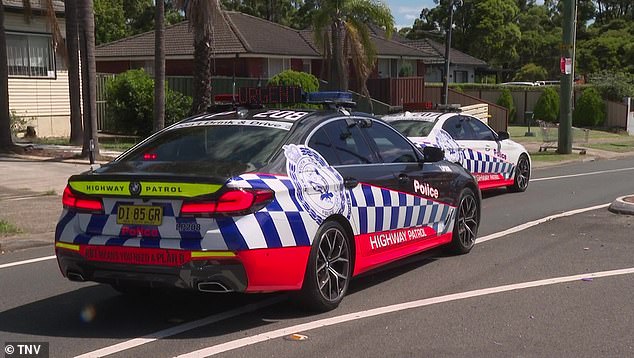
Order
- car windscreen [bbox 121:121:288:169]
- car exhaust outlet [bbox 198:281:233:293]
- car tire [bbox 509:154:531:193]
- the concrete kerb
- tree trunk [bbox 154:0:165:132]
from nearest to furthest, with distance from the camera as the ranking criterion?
1. car exhaust outlet [bbox 198:281:233:293]
2. car windscreen [bbox 121:121:288:169]
3. the concrete kerb
4. car tire [bbox 509:154:531:193]
5. tree trunk [bbox 154:0:165:132]

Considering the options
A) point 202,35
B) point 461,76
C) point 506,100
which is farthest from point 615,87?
point 202,35

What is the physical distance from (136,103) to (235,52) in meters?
9.60

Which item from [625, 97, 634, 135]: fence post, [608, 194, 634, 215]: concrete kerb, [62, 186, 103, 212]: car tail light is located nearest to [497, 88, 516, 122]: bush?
[625, 97, 634, 135]: fence post

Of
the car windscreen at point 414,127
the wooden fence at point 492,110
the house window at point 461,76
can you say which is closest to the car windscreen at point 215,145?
the car windscreen at point 414,127

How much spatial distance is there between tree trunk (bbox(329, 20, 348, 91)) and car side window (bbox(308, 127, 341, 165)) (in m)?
20.1

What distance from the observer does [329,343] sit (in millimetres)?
5281

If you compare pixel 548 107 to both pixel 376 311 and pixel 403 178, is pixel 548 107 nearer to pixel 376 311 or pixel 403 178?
pixel 403 178

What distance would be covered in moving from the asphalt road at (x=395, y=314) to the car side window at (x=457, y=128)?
435 cm

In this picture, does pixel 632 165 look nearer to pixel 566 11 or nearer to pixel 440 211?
pixel 566 11

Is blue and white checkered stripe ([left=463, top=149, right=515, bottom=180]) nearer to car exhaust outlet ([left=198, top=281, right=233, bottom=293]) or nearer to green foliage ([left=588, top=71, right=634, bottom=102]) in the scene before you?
car exhaust outlet ([left=198, top=281, right=233, bottom=293])

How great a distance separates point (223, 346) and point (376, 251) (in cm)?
193

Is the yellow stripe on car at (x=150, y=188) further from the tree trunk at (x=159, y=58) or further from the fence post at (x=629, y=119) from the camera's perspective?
the fence post at (x=629, y=119)

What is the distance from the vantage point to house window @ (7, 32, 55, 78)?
23.9 m

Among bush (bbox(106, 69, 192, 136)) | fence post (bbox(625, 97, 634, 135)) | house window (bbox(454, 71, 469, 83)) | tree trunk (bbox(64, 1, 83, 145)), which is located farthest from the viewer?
house window (bbox(454, 71, 469, 83))
